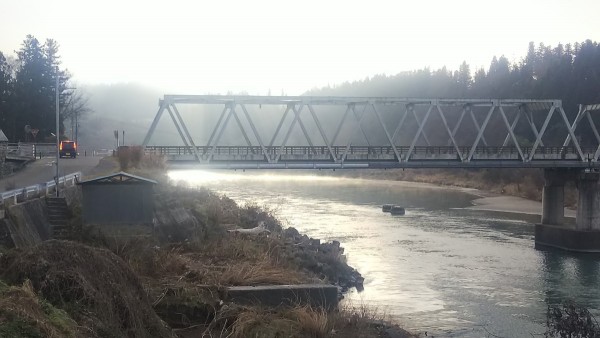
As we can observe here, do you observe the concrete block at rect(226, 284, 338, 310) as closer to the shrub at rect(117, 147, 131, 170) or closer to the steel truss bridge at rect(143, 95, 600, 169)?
the shrub at rect(117, 147, 131, 170)

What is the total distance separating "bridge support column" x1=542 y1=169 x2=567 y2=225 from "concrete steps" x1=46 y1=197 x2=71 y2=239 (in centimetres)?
3844

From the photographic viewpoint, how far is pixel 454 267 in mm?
33938

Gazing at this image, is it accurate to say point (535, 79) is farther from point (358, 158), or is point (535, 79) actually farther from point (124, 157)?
point (124, 157)

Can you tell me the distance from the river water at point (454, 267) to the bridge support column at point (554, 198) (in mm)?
2653

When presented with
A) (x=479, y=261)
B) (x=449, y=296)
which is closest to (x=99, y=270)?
(x=449, y=296)

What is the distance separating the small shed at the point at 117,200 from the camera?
19.8 meters

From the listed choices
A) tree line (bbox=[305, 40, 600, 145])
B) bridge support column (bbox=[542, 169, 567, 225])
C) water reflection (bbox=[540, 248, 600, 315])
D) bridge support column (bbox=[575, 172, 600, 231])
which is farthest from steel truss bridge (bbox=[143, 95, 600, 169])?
tree line (bbox=[305, 40, 600, 145])

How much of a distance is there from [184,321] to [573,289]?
23646 millimetres

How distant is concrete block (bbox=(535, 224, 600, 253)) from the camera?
43000mm

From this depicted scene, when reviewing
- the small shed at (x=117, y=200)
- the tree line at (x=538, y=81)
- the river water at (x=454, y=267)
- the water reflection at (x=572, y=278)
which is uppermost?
the tree line at (x=538, y=81)

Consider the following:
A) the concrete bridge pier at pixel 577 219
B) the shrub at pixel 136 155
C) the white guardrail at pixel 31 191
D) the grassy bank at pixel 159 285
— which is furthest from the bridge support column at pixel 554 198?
the white guardrail at pixel 31 191

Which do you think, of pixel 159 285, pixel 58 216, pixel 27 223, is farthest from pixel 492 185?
pixel 159 285

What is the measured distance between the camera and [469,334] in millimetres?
20906

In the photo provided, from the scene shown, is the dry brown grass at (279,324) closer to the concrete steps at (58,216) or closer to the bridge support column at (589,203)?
the concrete steps at (58,216)
